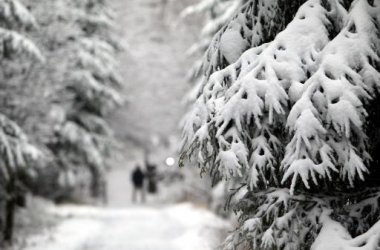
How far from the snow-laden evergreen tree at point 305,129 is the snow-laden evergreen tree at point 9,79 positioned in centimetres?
667

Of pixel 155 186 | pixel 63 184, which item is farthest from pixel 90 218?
pixel 155 186

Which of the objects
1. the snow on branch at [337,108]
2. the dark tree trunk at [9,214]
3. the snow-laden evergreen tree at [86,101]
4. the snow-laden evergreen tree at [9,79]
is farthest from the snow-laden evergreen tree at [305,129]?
the snow-laden evergreen tree at [86,101]

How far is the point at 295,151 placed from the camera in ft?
14.7

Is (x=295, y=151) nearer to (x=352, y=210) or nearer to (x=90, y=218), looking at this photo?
(x=352, y=210)

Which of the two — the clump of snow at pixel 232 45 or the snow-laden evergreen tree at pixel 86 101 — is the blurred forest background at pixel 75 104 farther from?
the clump of snow at pixel 232 45

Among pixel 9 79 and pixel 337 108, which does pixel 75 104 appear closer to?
pixel 9 79

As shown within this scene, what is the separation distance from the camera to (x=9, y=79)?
1309cm

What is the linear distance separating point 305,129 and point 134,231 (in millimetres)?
12041

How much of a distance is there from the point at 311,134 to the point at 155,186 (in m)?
27.1

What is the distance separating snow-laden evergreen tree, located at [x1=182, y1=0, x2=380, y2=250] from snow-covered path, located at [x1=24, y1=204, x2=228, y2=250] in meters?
6.77

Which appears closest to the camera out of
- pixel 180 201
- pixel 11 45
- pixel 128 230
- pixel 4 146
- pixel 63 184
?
pixel 4 146

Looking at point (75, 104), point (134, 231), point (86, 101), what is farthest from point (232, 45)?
point (86, 101)

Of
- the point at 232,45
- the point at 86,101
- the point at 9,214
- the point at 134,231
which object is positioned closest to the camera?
the point at 232,45

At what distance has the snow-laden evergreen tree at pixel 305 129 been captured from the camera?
4.43 meters
